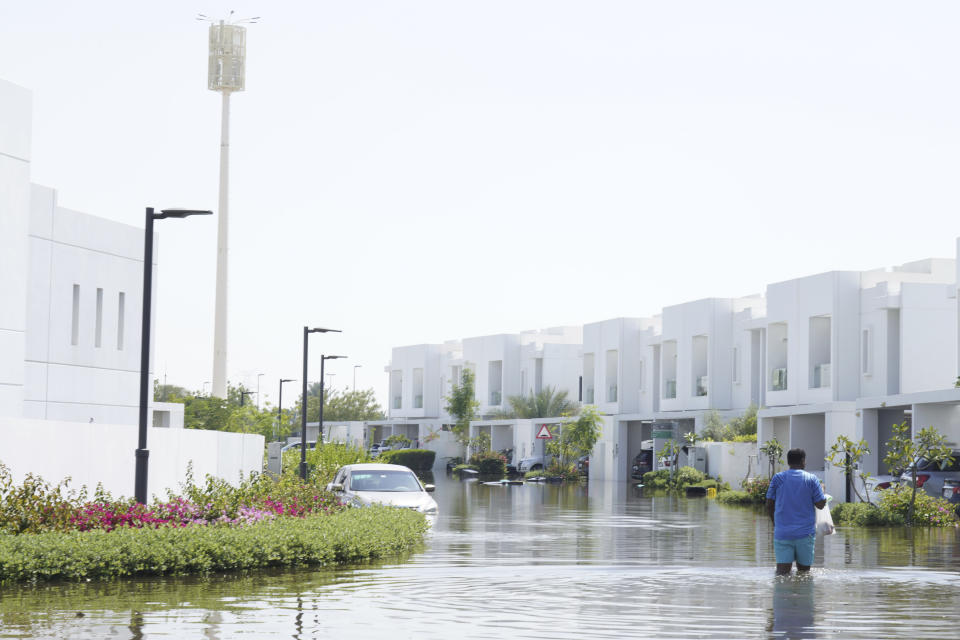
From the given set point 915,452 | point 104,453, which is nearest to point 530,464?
point 915,452

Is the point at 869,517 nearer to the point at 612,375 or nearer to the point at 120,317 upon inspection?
the point at 120,317

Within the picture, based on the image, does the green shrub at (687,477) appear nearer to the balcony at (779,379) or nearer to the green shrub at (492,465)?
the balcony at (779,379)

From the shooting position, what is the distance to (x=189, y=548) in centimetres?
1709

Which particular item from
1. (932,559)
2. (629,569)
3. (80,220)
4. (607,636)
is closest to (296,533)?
(629,569)

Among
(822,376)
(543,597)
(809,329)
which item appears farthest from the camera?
(809,329)

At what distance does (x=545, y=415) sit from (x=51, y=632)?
6752cm

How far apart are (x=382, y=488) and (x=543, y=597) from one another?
1362cm

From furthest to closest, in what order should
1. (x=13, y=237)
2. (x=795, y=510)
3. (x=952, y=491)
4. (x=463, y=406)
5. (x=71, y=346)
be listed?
(x=463, y=406)
(x=71, y=346)
(x=952, y=491)
(x=13, y=237)
(x=795, y=510)

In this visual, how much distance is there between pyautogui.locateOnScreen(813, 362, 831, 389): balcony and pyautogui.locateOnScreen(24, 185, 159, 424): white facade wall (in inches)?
1043

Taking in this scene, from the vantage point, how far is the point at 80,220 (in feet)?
109

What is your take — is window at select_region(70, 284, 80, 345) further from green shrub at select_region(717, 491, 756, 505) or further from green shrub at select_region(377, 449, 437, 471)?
green shrub at select_region(377, 449, 437, 471)

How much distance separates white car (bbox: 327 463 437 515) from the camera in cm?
2702

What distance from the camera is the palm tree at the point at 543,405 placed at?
7881cm

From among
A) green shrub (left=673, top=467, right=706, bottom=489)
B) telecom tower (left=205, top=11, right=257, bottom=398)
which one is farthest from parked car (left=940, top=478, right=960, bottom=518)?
telecom tower (left=205, top=11, right=257, bottom=398)
